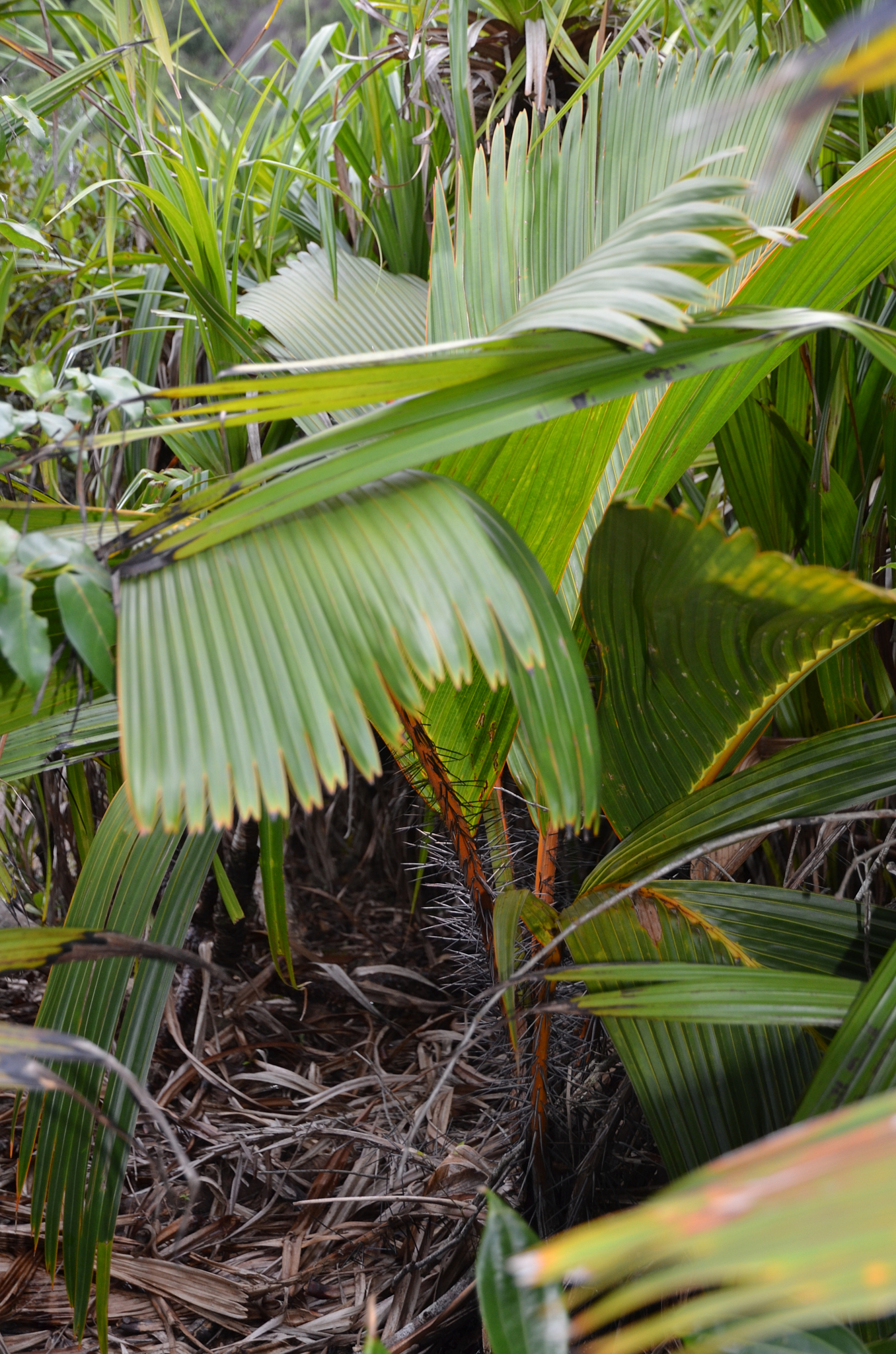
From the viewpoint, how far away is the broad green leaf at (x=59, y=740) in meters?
0.59

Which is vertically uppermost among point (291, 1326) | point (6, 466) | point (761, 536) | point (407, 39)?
point (407, 39)

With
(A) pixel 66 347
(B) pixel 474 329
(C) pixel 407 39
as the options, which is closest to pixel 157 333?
(A) pixel 66 347

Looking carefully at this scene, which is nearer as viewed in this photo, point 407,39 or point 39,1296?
point 39,1296

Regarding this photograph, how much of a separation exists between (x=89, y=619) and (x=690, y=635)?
0.31m

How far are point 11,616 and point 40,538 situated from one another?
0.05m

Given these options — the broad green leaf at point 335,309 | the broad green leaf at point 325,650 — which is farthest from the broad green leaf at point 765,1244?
the broad green leaf at point 335,309

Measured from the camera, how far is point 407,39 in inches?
38.7

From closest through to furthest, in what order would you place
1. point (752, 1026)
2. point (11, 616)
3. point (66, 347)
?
point (11, 616), point (752, 1026), point (66, 347)

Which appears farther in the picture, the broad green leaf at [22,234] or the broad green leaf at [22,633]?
the broad green leaf at [22,234]

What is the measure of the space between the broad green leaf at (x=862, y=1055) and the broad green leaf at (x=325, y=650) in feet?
0.61

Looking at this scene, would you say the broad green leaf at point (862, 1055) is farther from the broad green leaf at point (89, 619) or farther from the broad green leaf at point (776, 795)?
the broad green leaf at point (89, 619)

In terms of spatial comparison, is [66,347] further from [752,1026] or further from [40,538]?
[752,1026]

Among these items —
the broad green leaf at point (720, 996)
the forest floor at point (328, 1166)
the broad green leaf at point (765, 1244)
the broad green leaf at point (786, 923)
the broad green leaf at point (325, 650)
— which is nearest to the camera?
the broad green leaf at point (765, 1244)

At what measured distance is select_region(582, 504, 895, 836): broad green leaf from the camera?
0.42m
